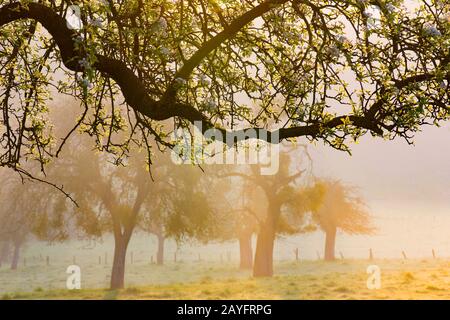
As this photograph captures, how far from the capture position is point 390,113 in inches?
248

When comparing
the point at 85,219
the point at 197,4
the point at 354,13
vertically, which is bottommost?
the point at 85,219

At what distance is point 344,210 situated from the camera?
49750 millimetres

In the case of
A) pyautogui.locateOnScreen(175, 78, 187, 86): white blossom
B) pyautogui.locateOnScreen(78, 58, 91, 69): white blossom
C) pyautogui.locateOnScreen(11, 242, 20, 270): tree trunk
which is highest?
pyautogui.locateOnScreen(175, 78, 187, 86): white blossom

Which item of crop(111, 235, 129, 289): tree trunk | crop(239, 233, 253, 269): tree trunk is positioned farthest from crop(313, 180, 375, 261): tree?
crop(111, 235, 129, 289): tree trunk

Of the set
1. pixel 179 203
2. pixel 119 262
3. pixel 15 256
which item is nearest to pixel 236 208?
pixel 179 203

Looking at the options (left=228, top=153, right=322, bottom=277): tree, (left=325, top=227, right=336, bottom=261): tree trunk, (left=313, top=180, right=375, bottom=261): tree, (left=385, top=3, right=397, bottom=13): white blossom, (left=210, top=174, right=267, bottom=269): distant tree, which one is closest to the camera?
(left=385, top=3, right=397, bottom=13): white blossom

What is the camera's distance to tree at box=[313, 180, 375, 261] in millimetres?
49250

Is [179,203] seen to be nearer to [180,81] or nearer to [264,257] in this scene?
[264,257]

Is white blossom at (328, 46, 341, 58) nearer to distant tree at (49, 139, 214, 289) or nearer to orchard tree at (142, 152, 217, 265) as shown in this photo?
orchard tree at (142, 152, 217, 265)

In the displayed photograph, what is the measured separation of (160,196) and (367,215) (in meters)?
27.7

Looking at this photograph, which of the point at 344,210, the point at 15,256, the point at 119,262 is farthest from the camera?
the point at 15,256
